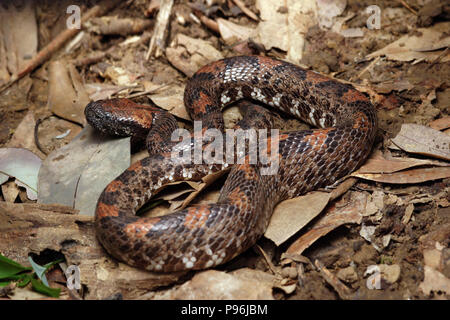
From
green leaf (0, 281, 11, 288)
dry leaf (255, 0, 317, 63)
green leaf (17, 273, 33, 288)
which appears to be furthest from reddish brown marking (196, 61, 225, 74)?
green leaf (0, 281, 11, 288)

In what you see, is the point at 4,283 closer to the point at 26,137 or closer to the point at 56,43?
the point at 26,137

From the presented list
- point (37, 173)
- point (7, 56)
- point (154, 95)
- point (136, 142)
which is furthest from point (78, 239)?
point (7, 56)

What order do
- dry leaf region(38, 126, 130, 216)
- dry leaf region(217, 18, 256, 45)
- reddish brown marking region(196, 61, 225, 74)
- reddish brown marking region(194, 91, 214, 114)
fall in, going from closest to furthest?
dry leaf region(38, 126, 130, 216) < reddish brown marking region(194, 91, 214, 114) < reddish brown marking region(196, 61, 225, 74) < dry leaf region(217, 18, 256, 45)

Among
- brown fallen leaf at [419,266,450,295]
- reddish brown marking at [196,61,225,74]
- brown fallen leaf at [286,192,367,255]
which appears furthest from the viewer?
reddish brown marking at [196,61,225,74]

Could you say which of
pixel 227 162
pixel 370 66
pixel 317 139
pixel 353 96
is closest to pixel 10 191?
pixel 227 162

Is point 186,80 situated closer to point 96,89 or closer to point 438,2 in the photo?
point 96,89

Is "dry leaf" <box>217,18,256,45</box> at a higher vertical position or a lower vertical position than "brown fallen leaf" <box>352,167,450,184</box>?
higher

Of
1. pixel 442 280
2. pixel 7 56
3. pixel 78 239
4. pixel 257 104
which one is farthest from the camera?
pixel 7 56

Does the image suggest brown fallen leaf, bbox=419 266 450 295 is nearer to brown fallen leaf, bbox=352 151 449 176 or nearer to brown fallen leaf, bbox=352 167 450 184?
brown fallen leaf, bbox=352 167 450 184
